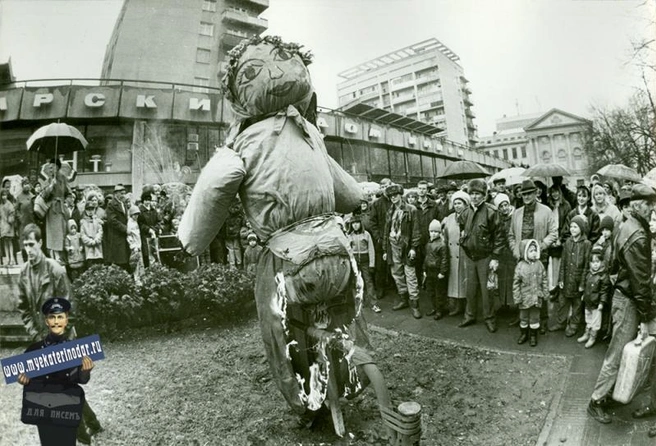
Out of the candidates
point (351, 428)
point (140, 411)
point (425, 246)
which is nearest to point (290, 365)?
point (351, 428)

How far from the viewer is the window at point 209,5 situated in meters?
3.53

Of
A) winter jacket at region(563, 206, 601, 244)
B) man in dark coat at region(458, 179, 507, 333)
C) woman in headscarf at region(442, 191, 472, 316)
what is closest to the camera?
winter jacket at region(563, 206, 601, 244)

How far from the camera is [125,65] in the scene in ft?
15.3

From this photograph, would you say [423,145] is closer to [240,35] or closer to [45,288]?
[240,35]

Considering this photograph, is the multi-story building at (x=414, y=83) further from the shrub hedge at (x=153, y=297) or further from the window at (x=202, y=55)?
the shrub hedge at (x=153, y=297)

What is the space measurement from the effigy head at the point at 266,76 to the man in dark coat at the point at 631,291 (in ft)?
6.66

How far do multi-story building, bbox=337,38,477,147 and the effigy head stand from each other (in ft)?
4.64

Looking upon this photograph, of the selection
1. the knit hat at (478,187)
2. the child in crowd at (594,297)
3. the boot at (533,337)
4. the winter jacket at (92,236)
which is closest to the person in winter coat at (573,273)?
the child in crowd at (594,297)

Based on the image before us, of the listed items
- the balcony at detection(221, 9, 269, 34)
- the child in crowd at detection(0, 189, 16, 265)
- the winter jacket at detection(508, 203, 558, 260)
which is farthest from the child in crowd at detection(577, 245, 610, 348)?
the child in crowd at detection(0, 189, 16, 265)

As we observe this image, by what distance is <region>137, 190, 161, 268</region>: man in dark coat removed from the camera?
514 centimetres

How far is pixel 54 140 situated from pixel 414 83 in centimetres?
288

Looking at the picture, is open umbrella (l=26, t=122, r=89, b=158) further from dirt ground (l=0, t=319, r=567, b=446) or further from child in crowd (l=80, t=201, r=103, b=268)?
dirt ground (l=0, t=319, r=567, b=446)

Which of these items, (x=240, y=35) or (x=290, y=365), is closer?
(x=290, y=365)

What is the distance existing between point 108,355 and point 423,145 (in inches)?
163
